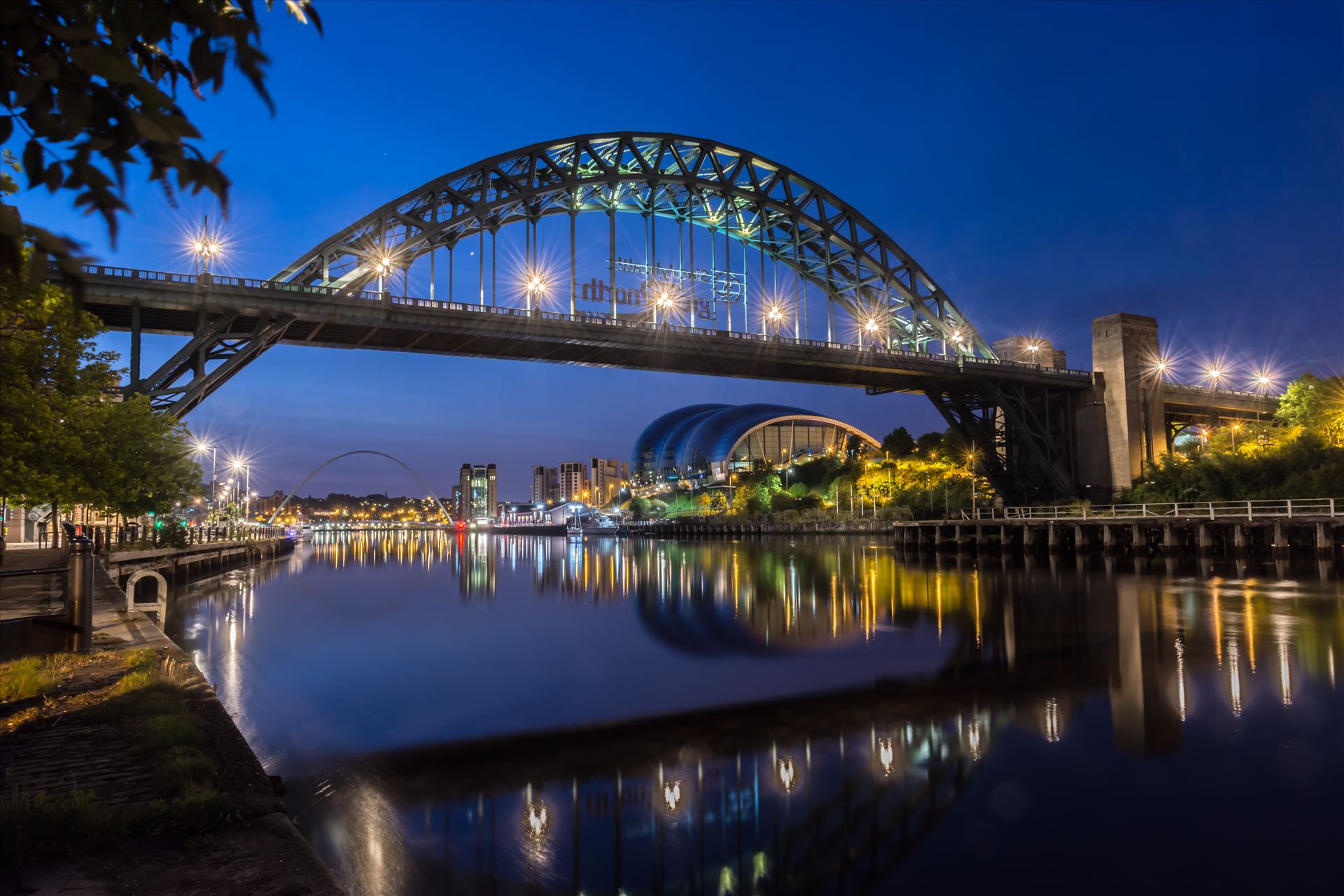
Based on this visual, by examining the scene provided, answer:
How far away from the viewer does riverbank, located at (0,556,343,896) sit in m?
4.78

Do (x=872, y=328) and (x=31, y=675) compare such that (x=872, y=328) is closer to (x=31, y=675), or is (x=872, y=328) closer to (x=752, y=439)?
(x=31, y=675)

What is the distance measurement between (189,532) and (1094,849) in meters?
66.1

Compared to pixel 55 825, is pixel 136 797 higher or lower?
lower

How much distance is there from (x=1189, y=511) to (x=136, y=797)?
54.7m

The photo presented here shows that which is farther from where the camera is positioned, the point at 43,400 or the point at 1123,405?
the point at 1123,405

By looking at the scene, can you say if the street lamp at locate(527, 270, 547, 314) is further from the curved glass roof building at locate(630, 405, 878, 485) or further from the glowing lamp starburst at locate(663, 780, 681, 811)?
the curved glass roof building at locate(630, 405, 878, 485)

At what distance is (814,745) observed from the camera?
A: 11.1 meters

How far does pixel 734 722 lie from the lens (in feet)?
41.3

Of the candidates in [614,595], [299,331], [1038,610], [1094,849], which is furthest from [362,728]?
[299,331]

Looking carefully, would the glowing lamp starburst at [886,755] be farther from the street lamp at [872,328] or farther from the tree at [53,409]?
the street lamp at [872,328]

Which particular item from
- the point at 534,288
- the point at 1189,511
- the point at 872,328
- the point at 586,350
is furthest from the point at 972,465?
the point at 534,288

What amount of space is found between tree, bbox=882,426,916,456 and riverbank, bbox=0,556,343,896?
327 ft

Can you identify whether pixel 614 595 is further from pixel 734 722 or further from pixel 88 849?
pixel 88 849

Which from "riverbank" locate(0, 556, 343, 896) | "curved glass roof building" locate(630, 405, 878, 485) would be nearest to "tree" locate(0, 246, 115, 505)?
"riverbank" locate(0, 556, 343, 896)
